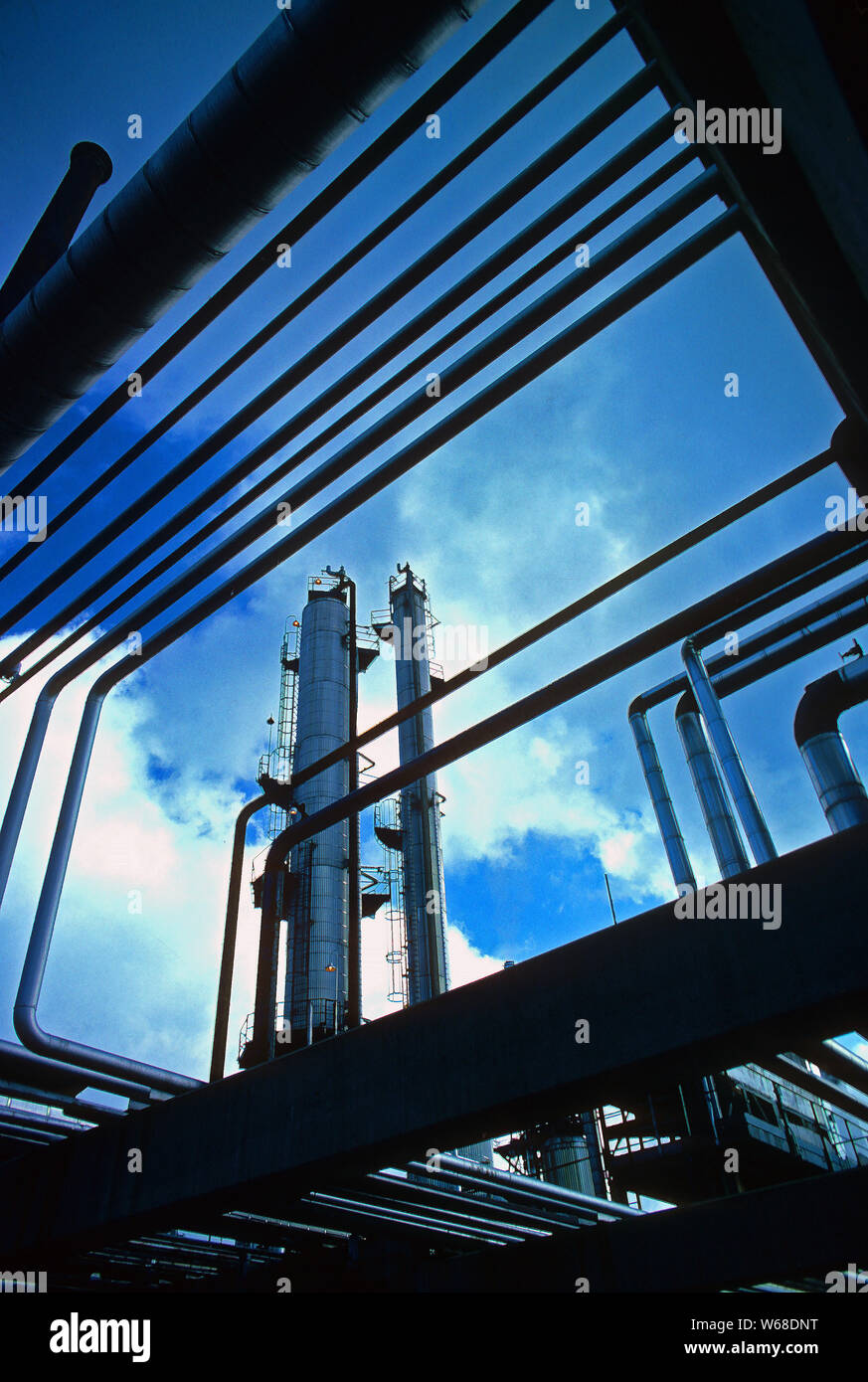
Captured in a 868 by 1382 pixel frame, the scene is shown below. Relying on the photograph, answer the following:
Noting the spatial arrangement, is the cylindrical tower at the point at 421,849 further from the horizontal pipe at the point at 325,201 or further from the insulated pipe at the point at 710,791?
the horizontal pipe at the point at 325,201

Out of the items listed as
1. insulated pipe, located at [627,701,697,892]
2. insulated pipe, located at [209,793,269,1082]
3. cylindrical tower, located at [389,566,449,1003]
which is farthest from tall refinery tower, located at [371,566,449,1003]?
insulated pipe, located at [209,793,269,1082]

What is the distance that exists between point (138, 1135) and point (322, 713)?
18868 mm

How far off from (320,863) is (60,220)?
1793cm

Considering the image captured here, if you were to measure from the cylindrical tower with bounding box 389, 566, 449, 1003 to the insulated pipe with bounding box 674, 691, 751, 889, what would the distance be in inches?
266

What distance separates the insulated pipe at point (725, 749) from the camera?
1520cm

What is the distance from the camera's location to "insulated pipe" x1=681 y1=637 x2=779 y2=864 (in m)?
15.2

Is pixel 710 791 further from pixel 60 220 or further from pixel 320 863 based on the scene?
pixel 60 220

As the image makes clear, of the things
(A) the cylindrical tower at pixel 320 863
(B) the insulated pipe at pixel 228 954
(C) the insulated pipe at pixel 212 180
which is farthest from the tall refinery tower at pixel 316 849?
(C) the insulated pipe at pixel 212 180

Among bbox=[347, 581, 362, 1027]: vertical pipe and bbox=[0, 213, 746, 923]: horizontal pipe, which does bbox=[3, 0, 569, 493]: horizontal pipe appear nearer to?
bbox=[0, 213, 746, 923]: horizontal pipe

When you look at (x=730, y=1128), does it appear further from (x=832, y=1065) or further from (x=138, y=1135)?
(x=138, y=1135)

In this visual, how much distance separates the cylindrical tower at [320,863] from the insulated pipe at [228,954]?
7.31 metres

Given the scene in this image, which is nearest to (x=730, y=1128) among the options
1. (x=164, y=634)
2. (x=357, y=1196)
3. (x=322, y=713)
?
(x=357, y=1196)

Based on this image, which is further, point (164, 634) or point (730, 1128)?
point (730, 1128)
